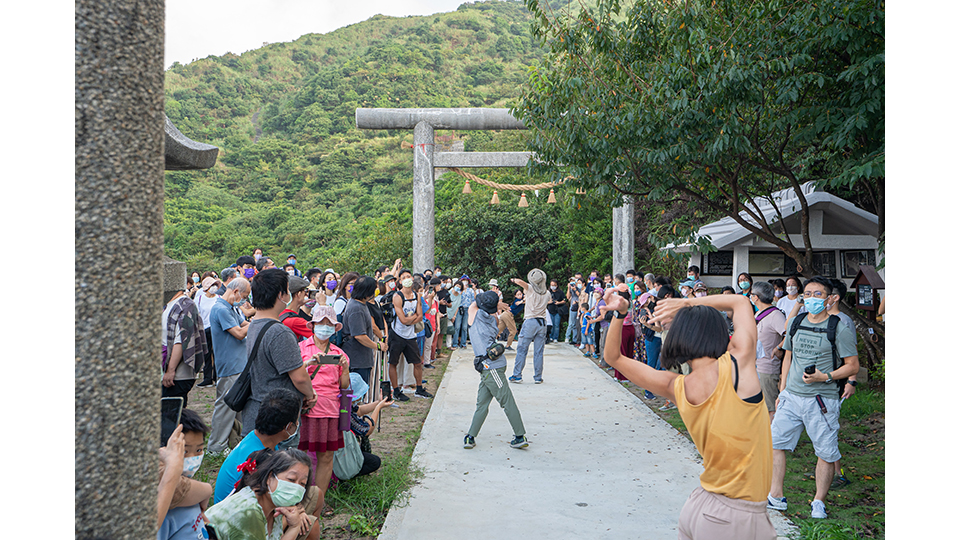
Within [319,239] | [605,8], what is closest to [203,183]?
[319,239]

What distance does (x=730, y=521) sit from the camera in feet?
8.38

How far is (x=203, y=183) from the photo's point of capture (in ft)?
119

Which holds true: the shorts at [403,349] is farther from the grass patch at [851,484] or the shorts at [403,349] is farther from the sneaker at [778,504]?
the sneaker at [778,504]

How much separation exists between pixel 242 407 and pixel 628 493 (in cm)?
317

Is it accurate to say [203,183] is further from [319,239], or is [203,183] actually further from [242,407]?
[242,407]

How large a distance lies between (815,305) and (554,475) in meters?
2.65

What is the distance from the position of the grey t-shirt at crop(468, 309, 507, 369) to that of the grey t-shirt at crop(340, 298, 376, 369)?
44.9 inches

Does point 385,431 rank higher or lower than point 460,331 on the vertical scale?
lower

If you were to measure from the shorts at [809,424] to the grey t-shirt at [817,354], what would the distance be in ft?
0.22

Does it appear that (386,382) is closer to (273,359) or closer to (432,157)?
(273,359)

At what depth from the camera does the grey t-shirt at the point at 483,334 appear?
6453mm

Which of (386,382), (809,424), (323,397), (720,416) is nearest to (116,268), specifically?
(720,416)

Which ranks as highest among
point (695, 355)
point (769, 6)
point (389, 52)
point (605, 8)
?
point (389, 52)

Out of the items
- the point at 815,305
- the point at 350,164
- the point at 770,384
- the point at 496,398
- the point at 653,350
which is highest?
the point at 350,164
